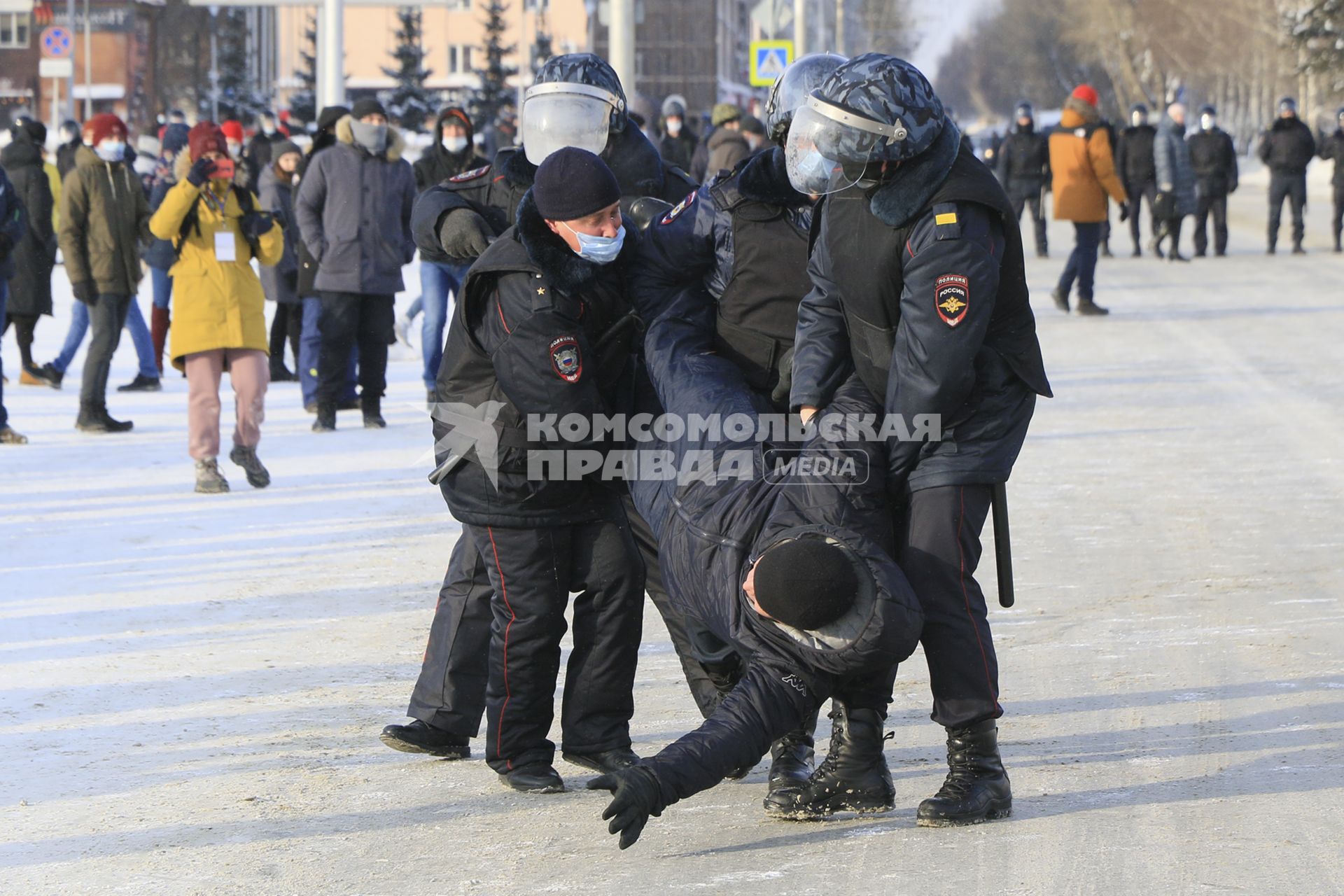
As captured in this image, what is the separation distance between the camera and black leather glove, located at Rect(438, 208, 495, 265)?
5.18m

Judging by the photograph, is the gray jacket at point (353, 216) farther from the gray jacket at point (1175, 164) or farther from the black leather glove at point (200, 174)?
the gray jacket at point (1175, 164)

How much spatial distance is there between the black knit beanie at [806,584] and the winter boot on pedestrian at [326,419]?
7102mm

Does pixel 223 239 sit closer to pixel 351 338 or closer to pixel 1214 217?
pixel 351 338

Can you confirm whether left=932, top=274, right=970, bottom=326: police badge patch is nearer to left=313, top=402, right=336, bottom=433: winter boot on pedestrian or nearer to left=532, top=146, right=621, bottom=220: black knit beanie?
left=532, top=146, right=621, bottom=220: black knit beanie

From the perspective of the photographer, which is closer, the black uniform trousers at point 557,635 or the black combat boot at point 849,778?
the black combat boot at point 849,778

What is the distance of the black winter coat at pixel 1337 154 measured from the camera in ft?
69.9

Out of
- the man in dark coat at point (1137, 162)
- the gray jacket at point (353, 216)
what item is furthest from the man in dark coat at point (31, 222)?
the man in dark coat at point (1137, 162)

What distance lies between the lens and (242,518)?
323 inches

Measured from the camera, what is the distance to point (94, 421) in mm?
10539

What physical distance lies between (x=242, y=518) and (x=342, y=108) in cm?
402

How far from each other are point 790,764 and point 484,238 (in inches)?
70.1

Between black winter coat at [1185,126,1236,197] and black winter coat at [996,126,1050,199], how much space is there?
196 cm

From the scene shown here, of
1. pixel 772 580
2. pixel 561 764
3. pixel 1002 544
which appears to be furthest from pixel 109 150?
pixel 772 580

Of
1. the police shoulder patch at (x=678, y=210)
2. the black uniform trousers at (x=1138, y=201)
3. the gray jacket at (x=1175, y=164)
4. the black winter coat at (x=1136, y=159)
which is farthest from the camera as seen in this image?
the black uniform trousers at (x=1138, y=201)
